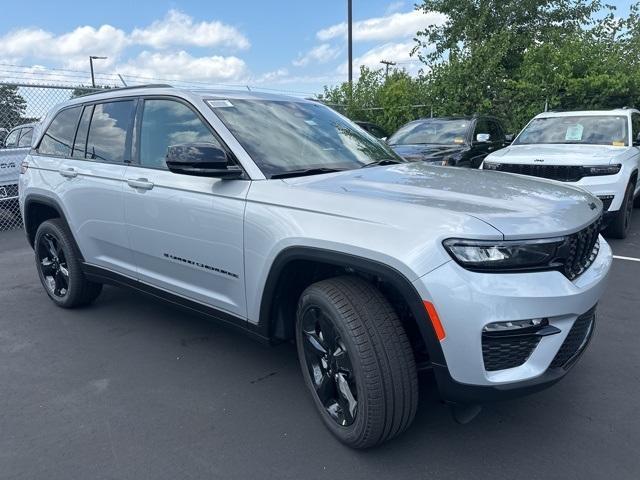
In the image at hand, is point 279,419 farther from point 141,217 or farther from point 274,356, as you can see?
point 141,217

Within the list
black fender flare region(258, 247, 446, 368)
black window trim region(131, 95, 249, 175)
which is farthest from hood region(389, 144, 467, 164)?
black fender flare region(258, 247, 446, 368)

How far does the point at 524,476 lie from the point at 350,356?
3.10 ft

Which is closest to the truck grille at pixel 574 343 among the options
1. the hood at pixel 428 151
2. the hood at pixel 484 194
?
the hood at pixel 484 194

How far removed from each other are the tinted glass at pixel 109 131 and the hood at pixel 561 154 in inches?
193

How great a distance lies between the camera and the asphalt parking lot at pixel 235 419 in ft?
8.11

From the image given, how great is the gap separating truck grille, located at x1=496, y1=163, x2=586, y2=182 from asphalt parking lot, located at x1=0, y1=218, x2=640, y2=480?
2791 millimetres

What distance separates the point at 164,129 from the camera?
3.50 m

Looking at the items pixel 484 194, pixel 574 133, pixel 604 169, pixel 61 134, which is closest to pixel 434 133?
pixel 574 133

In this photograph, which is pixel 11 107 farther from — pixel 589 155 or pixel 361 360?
pixel 361 360

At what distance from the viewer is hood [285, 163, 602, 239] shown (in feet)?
7.31

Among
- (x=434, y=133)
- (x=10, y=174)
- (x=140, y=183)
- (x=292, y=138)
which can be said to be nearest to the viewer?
(x=292, y=138)

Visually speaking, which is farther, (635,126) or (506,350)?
(635,126)

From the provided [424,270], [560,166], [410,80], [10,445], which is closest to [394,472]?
[424,270]

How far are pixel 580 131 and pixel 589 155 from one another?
3.92 ft
